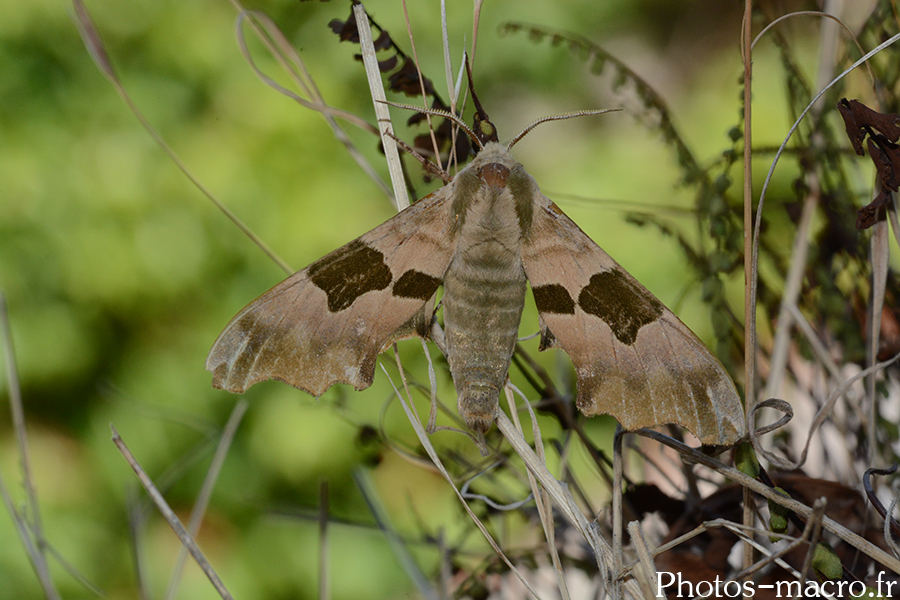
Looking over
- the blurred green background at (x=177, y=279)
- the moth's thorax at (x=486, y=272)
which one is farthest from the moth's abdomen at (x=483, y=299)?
the blurred green background at (x=177, y=279)

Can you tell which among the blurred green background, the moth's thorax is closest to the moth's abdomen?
the moth's thorax

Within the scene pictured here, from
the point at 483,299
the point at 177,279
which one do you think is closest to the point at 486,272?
the point at 483,299

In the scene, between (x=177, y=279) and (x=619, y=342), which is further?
(x=177, y=279)

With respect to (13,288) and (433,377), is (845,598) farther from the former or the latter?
(13,288)

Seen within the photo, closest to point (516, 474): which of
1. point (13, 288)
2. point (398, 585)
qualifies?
point (398, 585)

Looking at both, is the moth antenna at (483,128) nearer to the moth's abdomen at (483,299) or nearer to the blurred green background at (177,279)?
the moth's abdomen at (483,299)

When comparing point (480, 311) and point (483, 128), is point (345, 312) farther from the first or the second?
point (483, 128)
